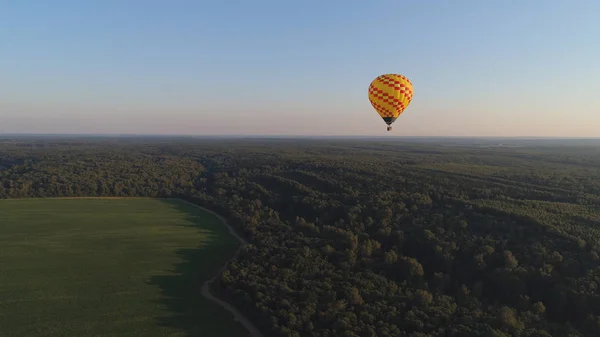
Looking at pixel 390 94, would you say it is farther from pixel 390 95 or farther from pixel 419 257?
pixel 419 257

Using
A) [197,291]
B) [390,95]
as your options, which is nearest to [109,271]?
[197,291]

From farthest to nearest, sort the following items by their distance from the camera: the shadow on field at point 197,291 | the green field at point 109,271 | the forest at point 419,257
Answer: the shadow on field at point 197,291 → the green field at point 109,271 → the forest at point 419,257

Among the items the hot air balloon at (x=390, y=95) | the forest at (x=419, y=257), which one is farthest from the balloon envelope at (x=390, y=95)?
the forest at (x=419, y=257)

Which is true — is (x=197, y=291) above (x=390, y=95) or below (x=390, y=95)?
below

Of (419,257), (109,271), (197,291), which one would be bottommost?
(197,291)

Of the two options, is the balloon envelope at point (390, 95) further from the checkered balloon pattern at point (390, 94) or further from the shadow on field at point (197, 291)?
the shadow on field at point (197, 291)

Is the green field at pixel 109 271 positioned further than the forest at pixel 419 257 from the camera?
Yes
